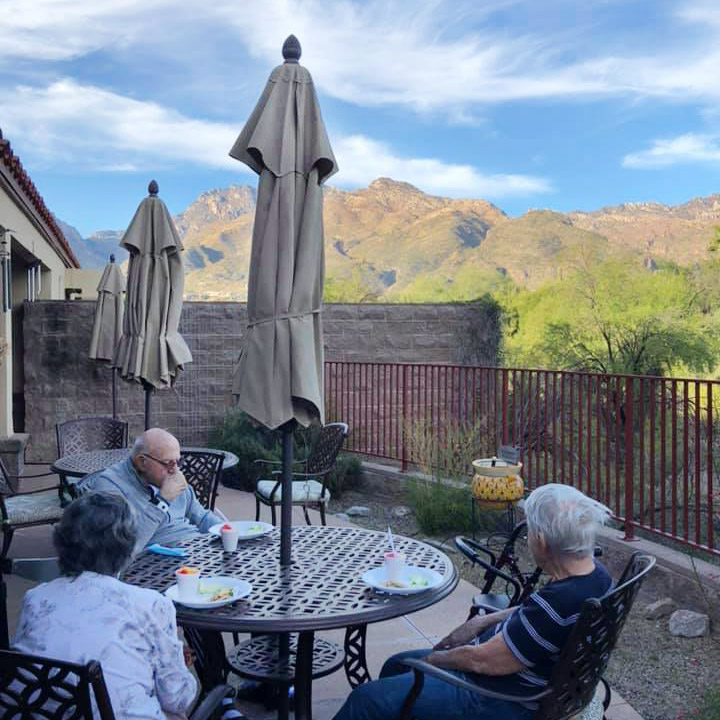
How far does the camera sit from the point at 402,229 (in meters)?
102

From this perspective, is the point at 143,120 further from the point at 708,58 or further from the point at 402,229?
the point at 708,58

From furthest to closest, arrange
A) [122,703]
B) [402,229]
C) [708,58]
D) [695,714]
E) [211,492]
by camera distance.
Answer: [402,229] → [708,58] → [211,492] → [695,714] → [122,703]

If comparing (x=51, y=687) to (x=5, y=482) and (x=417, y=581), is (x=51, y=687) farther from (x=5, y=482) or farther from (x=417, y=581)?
(x=5, y=482)

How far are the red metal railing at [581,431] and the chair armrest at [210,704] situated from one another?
3.38m

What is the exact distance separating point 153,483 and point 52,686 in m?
1.86

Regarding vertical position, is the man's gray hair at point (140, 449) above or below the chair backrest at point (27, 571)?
above

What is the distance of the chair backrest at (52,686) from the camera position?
6.16 feet

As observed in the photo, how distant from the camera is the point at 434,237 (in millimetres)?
91562

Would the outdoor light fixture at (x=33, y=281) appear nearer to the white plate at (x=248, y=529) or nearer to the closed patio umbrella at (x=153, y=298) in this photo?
the closed patio umbrella at (x=153, y=298)

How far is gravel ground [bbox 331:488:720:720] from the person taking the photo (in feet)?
12.8

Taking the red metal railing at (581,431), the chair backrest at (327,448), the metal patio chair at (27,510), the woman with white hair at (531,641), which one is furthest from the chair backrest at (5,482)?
the red metal railing at (581,431)

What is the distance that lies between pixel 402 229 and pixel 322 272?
330 feet

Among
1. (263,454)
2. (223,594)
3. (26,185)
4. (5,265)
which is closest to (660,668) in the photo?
(223,594)

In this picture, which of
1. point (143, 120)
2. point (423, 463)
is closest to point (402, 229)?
point (143, 120)
